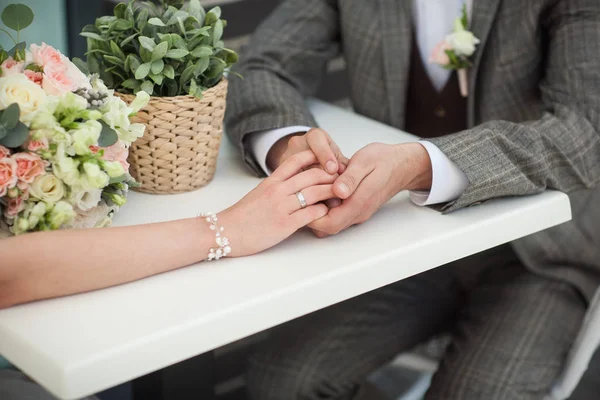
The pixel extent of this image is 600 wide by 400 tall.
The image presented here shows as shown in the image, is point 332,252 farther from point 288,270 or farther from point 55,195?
point 55,195

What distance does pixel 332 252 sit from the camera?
41.7 inches

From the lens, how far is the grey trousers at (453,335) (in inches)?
57.9

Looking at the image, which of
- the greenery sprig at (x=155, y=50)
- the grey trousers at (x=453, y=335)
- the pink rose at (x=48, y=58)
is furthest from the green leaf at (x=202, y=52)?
the grey trousers at (x=453, y=335)

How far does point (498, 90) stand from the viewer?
61.1 inches

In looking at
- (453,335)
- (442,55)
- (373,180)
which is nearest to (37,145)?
(373,180)

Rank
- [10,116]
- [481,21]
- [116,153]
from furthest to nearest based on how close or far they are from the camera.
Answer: [481,21] < [116,153] < [10,116]

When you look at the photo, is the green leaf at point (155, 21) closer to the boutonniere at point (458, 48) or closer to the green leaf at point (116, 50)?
the green leaf at point (116, 50)

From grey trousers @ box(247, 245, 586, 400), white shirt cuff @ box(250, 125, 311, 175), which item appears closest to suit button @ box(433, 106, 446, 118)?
grey trousers @ box(247, 245, 586, 400)

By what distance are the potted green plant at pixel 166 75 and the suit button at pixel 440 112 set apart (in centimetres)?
64

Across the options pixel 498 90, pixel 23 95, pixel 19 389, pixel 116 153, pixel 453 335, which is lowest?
pixel 453 335

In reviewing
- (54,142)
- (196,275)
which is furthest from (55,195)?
(196,275)

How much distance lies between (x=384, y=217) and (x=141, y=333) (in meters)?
0.45

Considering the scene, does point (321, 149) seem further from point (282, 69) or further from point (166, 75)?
point (282, 69)

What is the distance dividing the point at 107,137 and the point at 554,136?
73cm
